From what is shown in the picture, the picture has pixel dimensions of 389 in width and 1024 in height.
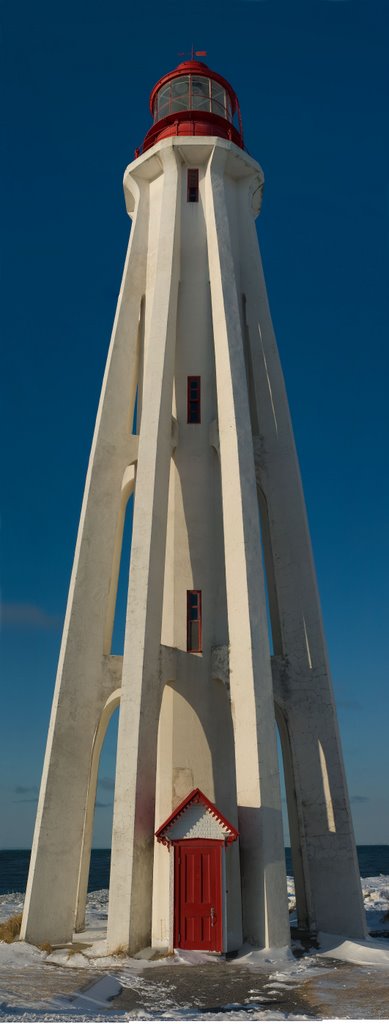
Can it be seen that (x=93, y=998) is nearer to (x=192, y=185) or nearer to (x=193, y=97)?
(x=192, y=185)

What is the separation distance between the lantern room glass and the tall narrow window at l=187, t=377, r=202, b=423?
31.7ft

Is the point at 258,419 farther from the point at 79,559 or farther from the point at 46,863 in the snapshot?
the point at 46,863

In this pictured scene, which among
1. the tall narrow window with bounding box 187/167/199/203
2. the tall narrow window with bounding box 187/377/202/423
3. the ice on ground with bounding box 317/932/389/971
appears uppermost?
the tall narrow window with bounding box 187/167/199/203

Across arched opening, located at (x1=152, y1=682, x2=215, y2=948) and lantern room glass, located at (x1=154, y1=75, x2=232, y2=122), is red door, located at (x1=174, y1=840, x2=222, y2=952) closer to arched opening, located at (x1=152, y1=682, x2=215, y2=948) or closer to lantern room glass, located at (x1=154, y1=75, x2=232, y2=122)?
arched opening, located at (x1=152, y1=682, x2=215, y2=948)

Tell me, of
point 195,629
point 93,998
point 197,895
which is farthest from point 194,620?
point 93,998

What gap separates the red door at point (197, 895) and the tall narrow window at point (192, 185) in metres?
18.3

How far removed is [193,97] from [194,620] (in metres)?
17.4

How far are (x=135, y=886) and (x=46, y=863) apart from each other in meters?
2.88

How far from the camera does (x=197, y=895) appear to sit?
15.2 metres

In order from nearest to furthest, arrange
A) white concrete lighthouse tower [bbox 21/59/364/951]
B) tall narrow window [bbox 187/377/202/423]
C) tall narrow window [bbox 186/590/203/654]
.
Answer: white concrete lighthouse tower [bbox 21/59/364/951]
tall narrow window [bbox 186/590/203/654]
tall narrow window [bbox 187/377/202/423]

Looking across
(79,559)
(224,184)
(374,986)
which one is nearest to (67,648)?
(79,559)

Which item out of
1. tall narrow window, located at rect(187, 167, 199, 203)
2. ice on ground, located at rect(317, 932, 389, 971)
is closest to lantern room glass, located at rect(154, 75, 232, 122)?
tall narrow window, located at rect(187, 167, 199, 203)

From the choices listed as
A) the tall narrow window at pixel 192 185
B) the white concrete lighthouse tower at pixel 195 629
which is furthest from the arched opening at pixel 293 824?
the tall narrow window at pixel 192 185

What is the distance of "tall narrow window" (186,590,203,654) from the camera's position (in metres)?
19.9
